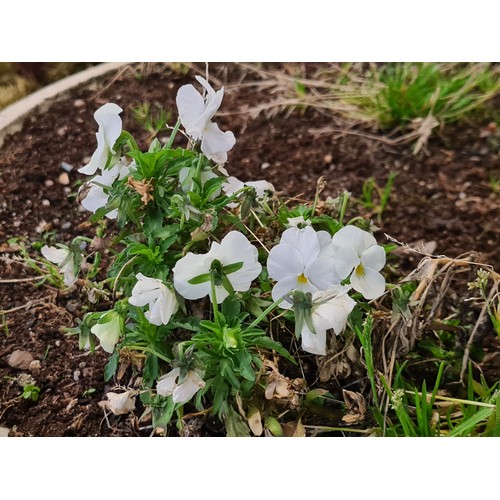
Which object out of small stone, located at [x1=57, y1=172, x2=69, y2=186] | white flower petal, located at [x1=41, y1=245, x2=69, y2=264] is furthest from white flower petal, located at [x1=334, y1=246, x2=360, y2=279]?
small stone, located at [x1=57, y1=172, x2=69, y2=186]

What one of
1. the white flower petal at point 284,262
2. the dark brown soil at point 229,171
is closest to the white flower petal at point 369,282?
the white flower petal at point 284,262

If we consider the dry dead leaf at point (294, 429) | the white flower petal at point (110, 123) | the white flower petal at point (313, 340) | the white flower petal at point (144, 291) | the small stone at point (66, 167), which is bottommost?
the dry dead leaf at point (294, 429)

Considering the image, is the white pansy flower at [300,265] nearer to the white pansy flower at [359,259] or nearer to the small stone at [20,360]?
the white pansy flower at [359,259]

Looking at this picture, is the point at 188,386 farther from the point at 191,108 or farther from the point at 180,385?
the point at 191,108

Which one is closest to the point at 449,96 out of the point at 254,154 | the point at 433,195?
the point at 433,195

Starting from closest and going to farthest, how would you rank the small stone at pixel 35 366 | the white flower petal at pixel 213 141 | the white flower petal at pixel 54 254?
the white flower petal at pixel 213 141 → the white flower petal at pixel 54 254 → the small stone at pixel 35 366

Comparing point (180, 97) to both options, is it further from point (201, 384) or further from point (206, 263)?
point (201, 384)

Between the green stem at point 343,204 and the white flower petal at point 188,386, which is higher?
the green stem at point 343,204

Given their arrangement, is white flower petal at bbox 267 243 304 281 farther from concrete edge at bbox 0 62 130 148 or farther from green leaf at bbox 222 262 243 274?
concrete edge at bbox 0 62 130 148

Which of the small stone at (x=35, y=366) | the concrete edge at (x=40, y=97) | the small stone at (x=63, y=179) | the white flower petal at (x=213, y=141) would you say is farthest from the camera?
the concrete edge at (x=40, y=97)
